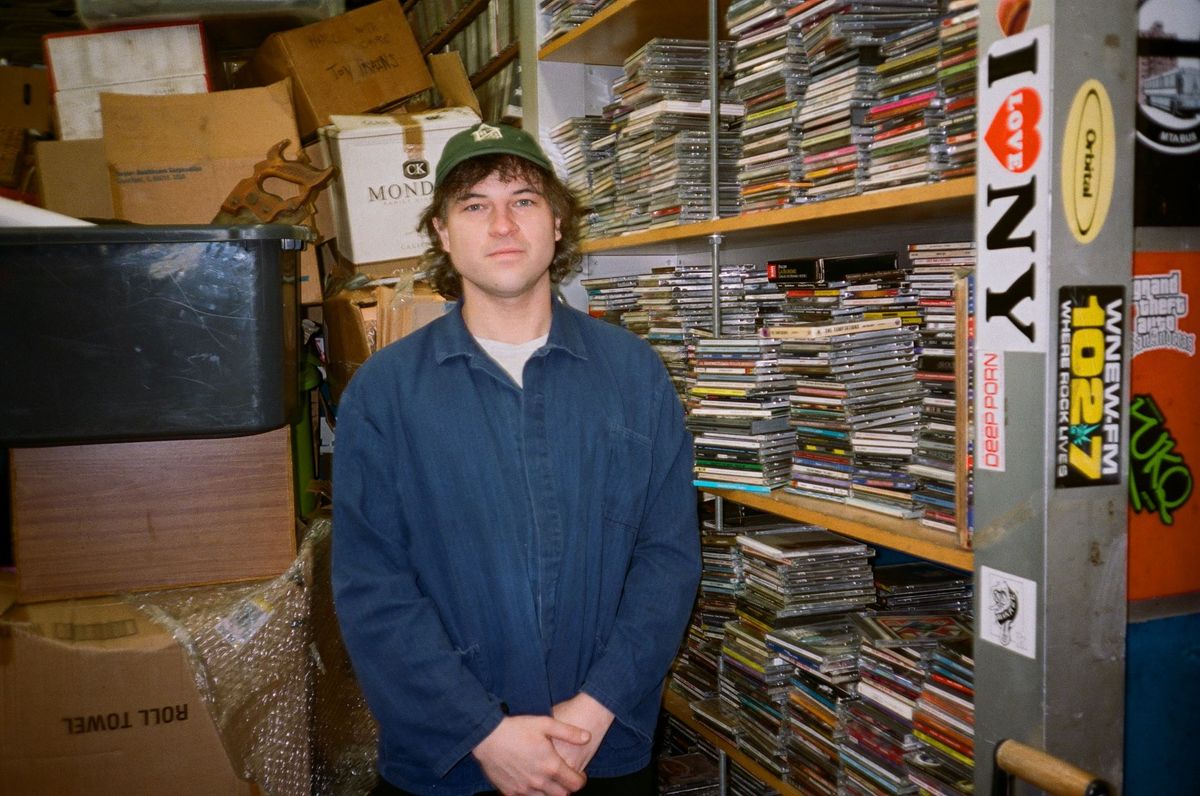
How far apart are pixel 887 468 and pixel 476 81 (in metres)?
2.46

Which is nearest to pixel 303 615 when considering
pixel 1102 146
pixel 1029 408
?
pixel 1029 408

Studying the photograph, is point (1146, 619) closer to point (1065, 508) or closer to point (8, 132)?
point (1065, 508)

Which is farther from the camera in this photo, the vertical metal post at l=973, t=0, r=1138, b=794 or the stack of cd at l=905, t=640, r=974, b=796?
the stack of cd at l=905, t=640, r=974, b=796

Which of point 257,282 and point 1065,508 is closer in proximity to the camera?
point 1065,508

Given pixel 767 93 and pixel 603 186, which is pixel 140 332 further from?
pixel 767 93

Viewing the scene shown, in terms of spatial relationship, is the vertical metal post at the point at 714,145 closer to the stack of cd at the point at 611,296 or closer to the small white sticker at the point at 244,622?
the stack of cd at the point at 611,296

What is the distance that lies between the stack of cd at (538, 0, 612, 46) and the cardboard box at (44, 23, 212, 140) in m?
1.29

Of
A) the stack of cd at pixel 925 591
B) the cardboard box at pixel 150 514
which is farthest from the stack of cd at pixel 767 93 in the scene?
the cardboard box at pixel 150 514

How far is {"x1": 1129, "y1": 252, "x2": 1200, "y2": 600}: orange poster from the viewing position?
1040 millimetres

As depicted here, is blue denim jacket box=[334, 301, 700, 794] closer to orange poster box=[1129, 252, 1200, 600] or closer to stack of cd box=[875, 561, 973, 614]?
stack of cd box=[875, 561, 973, 614]

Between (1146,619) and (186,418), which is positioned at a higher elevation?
A: (186,418)

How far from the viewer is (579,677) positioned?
1.37 m

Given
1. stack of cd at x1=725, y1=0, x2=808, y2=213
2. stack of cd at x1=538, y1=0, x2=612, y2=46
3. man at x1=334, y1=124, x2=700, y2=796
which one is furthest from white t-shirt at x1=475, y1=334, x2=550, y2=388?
stack of cd at x1=538, y1=0, x2=612, y2=46

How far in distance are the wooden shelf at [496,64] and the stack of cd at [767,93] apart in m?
1.23
